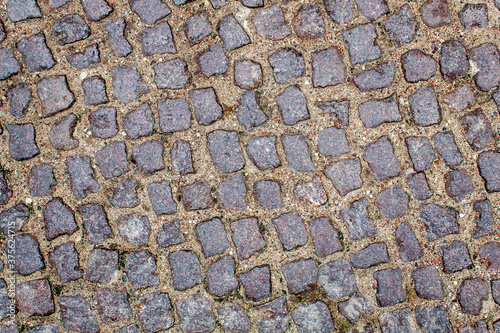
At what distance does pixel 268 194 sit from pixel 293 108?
646mm

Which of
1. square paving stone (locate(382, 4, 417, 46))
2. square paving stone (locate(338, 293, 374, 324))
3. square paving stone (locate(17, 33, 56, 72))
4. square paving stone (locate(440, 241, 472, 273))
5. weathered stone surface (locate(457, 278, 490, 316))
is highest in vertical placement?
square paving stone (locate(17, 33, 56, 72))

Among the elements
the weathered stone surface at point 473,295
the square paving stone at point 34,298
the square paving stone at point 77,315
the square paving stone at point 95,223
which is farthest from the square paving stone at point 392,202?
the square paving stone at point 34,298

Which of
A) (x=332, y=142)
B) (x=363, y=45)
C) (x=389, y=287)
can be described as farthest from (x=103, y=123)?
(x=389, y=287)

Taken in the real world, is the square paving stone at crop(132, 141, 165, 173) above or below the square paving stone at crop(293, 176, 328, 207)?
above

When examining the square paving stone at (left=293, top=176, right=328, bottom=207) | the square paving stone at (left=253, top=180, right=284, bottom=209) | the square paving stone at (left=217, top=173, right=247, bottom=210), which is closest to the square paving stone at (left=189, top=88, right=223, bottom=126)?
the square paving stone at (left=217, top=173, right=247, bottom=210)

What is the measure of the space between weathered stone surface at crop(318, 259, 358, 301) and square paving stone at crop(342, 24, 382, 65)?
146cm

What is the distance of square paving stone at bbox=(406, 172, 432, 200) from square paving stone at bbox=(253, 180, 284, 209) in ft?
3.07

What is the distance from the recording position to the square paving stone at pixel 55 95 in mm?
2467

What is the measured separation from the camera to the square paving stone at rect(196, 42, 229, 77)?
246cm

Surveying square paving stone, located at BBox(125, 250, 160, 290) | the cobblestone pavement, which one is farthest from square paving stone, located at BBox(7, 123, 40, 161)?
square paving stone, located at BBox(125, 250, 160, 290)

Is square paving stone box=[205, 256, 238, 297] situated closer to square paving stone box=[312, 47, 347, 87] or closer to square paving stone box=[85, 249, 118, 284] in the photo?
square paving stone box=[85, 249, 118, 284]

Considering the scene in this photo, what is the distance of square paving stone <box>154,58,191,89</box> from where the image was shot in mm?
2469

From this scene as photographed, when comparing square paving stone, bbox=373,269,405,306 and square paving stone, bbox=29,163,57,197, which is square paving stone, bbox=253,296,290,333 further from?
square paving stone, bbox=29,163,57,197

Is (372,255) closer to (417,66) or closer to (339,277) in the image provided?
(339,277)
